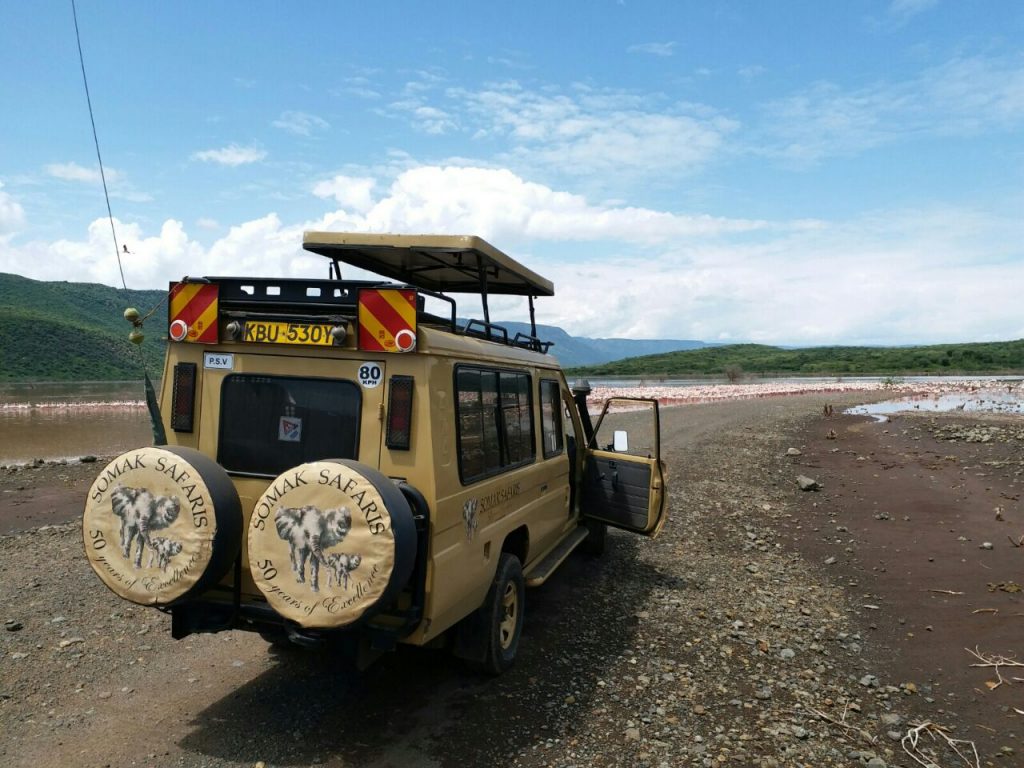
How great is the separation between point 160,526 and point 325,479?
1052 millimetres

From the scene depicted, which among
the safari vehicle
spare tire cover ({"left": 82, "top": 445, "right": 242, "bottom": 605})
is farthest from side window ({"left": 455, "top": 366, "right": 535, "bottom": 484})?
spare tire cover ({"left": 82, "top": 445, "right": 242, "bottom": 605})

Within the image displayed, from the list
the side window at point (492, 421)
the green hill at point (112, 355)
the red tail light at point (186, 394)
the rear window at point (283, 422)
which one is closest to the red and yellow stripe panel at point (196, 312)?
the red tail light at point (186, 394)

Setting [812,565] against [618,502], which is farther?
[812,565]

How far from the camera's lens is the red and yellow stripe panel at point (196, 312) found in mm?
4383

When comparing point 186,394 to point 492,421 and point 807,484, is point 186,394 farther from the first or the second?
point 807,484

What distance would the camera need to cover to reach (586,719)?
179 inches

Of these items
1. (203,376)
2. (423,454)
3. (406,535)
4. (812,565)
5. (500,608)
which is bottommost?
(812,565)

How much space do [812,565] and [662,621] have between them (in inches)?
123

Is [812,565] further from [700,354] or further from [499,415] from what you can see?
[700,354]

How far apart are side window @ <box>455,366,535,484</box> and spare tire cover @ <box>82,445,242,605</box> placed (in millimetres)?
1487

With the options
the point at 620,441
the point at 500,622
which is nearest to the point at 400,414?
the point at 500,622

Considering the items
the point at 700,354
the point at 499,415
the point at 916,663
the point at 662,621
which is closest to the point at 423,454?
the point at 499,415

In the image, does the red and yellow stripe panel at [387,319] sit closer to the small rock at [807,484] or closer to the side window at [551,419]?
the side window at [551,419]

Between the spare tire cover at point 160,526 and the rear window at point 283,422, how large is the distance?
1.42 feet
